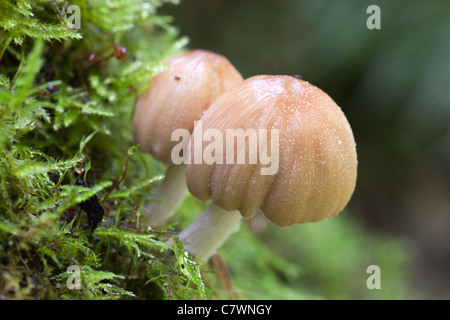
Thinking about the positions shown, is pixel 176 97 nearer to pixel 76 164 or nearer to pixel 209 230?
pixel 76 164

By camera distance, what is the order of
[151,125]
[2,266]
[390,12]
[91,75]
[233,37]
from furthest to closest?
[233,37], [390,12], [91,75], [151,125], [2,266]

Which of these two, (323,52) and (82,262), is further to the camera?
(323,52)

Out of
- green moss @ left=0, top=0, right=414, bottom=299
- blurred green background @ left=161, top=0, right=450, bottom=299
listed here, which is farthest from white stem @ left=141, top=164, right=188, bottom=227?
blurred green background @ left=161, top=0, right=450, bottom=299

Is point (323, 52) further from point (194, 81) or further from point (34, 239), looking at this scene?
point (34, 239)

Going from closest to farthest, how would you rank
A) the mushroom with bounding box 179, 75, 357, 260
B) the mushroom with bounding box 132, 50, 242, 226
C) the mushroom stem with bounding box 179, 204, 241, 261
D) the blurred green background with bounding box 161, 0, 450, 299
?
the mushroom with bounding box 179, 75, 357, 260, the mushroom with bounding box 132, 50, 242, 226, the mushroom stem with bounding box 179, 204, 241, 261, the blurred green background with bounding box 161, 0, 450, 299

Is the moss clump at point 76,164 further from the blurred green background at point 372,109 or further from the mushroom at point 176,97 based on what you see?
the blurred green background at point 372,109

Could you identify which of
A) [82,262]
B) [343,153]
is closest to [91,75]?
[82,262]

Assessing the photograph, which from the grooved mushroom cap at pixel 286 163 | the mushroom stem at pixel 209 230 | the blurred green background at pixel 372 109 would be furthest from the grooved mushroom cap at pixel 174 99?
the blurred green background at pixel 372 109

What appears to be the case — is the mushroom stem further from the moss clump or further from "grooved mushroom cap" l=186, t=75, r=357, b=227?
→ "grooved mushroom cap" l=186, t=75, r=357, b=227
